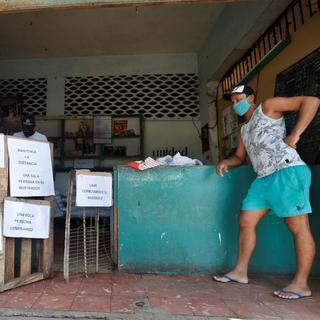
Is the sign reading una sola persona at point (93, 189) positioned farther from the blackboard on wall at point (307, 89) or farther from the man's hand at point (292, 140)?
the blackboard on wall at point (307, 89)

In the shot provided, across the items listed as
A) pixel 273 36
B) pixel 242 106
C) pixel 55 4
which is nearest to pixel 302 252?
pixel 242 106

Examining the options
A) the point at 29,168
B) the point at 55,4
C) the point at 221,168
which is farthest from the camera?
the point at 221,168

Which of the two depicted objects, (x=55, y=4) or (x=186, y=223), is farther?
(x=186, y=223)

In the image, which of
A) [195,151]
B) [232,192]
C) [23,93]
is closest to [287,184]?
[232,192]

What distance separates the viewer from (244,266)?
2.65 m

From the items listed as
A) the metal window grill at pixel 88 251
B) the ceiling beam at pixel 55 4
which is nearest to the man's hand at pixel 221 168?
the metal window grill at pixel 88 251

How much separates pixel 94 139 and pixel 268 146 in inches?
171

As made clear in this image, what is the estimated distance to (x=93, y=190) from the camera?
273 centimetres

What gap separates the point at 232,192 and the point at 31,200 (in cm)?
155

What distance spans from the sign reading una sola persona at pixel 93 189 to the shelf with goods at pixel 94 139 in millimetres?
3545

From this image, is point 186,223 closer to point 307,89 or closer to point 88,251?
point 88,251

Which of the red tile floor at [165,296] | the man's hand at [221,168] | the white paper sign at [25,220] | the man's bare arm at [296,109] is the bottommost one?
the red tile floor at [165,296]

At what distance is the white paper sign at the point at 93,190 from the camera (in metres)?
2.64

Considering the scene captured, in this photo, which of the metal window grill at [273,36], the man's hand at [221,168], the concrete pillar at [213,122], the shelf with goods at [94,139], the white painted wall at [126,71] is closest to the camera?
the man's hand at [221,168]
